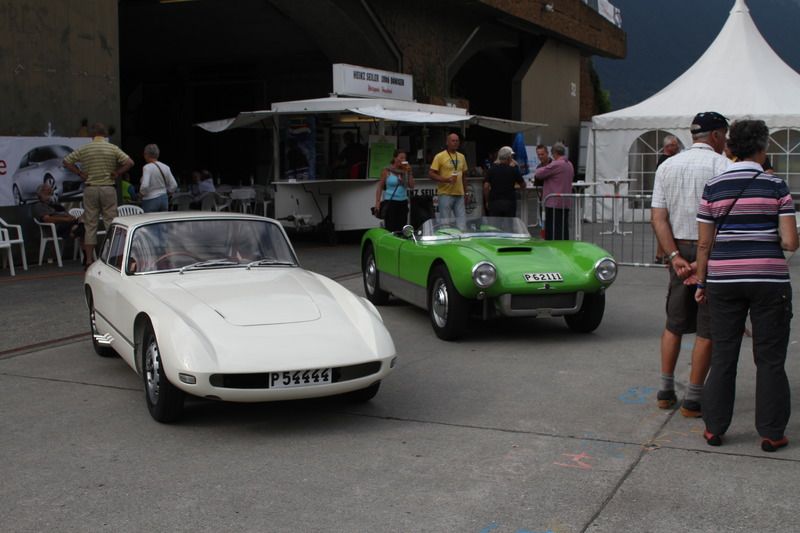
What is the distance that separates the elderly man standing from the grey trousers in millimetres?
9146

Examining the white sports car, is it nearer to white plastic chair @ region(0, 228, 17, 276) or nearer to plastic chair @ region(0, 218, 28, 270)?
white plastic chair @ region(0, 228, 17, 276)

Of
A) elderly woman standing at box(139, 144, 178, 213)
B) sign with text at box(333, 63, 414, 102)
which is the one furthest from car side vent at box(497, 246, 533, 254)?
sign with text at box(333, 63, 414, 102)

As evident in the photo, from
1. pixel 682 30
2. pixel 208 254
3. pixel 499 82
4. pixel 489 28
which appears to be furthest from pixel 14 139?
pixel 682 30

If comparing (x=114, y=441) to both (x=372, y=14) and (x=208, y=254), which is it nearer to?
(x=208, y=254)

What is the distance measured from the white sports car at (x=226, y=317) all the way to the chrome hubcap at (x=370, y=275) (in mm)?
3127

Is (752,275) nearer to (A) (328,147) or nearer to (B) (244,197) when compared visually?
(A) (328,147)

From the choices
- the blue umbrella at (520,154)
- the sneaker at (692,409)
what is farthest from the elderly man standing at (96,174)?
the blue umbrella at (520,154)

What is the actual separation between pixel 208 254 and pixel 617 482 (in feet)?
11.1

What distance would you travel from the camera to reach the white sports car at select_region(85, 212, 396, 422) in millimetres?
5074

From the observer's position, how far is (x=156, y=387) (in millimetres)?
5480

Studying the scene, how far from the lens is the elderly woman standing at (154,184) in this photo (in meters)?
12.7

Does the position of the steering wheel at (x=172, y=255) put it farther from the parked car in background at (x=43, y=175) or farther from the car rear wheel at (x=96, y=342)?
the parked car in background at (x=43, y=175)

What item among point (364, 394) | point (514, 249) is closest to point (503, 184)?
point (514, 249)

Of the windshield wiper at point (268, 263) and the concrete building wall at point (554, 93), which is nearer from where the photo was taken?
the windshield wiper at point (268, 263)
